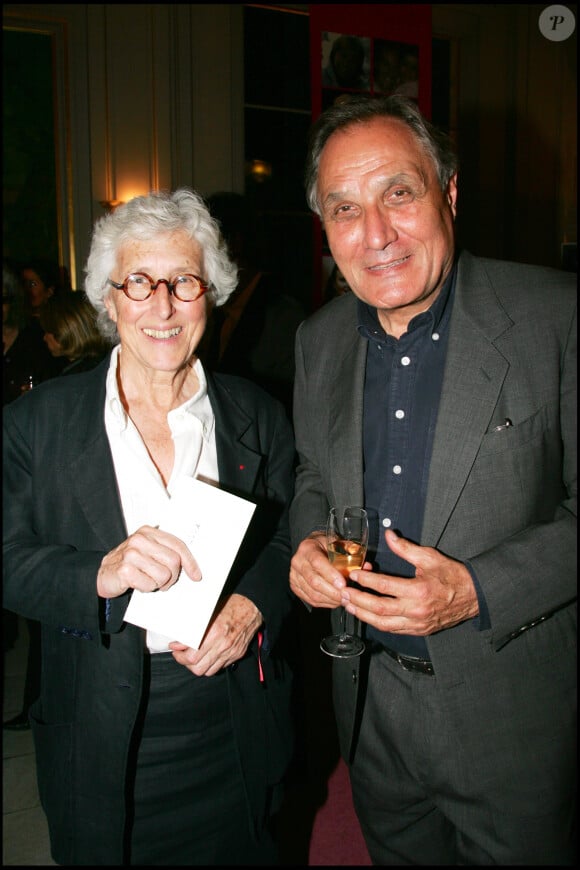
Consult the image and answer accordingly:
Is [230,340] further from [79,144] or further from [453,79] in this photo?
[453,79]

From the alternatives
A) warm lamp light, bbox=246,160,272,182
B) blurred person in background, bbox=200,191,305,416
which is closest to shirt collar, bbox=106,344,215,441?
blurred person in background, bbox=200,191,305,416

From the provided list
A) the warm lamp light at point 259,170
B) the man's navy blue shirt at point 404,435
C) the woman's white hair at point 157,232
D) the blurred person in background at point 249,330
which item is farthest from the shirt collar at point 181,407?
the warm lamp light at point 259,170

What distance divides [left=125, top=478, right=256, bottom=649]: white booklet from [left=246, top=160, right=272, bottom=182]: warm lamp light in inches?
322

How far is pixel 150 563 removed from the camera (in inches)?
59.3

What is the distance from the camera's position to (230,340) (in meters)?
3.44

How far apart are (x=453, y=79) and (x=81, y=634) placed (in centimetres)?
1058

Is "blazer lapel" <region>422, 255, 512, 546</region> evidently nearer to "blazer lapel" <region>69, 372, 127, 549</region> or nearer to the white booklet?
the white booklet

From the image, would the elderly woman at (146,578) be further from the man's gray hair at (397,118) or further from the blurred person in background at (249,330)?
the blurred person in background at (249,330)

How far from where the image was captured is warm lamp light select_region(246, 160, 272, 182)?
29.0 feet

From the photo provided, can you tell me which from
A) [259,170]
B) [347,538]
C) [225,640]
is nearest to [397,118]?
[347,538]

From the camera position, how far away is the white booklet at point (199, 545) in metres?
1.54

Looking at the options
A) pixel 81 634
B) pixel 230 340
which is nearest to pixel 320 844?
pixel 81 634

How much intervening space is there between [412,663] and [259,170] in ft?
27.6

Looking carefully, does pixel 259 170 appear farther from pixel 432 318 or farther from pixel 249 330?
pixel 432 318
